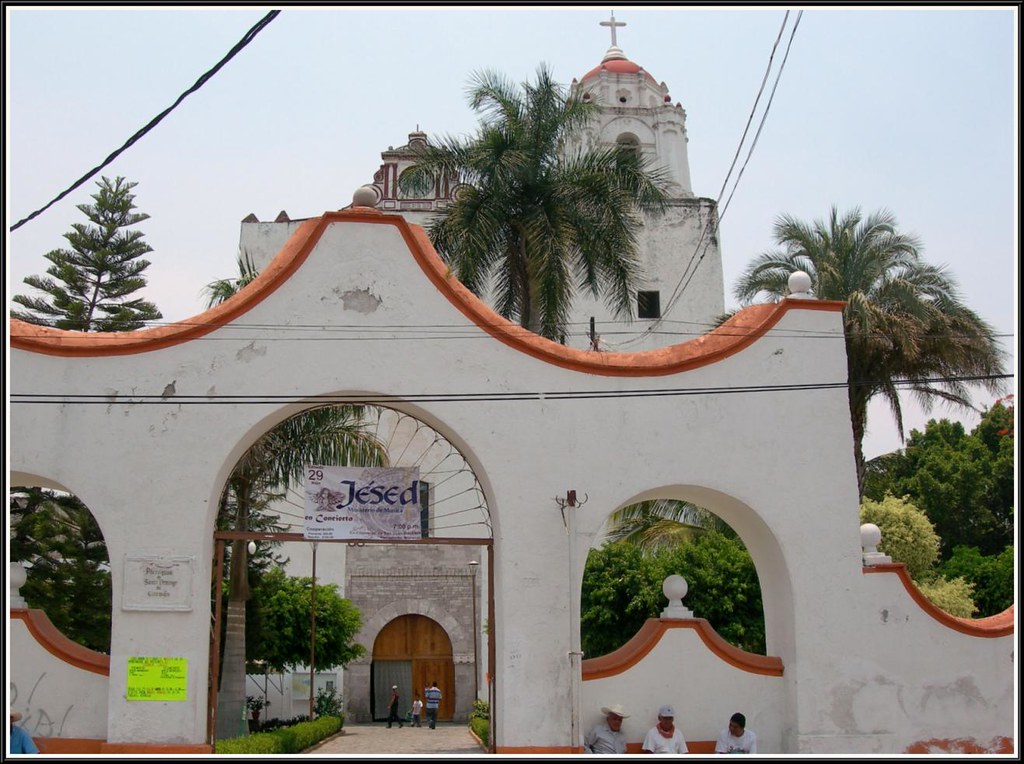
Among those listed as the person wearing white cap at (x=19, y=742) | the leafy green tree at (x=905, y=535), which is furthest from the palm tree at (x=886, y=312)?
the person wearing white cap at (x=19, y=742)

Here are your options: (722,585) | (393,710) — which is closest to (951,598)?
(722,585)

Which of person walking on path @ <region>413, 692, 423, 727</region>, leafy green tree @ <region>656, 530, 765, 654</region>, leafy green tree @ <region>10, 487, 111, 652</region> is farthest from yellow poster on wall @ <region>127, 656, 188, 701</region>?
person walking on path @ <region>413, 692, 423, 727</region>

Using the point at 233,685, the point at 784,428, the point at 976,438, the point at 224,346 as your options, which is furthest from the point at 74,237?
the point at 976,438

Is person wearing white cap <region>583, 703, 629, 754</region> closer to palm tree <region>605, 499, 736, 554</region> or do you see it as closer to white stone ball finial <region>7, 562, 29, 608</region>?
white stone ball finial <region>7, 562, 29, 608</region>

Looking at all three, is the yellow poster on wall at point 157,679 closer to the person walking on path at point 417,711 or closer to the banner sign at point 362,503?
the banner sign at point 362,503

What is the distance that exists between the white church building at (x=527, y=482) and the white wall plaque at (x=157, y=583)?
3cm

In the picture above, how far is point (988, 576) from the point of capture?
26375 mm

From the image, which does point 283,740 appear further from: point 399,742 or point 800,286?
point 800,286

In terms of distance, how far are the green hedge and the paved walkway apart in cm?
20

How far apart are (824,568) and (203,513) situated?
689cm

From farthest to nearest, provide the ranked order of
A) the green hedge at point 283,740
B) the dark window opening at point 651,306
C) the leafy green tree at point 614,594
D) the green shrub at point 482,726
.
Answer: the dark window opening at point 651,306, the leafy green tree at point 614,594, the green shrub at point 482,726, the green hedge at point 283,740

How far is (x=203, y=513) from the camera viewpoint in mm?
11781

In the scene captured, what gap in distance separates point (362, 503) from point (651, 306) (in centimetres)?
2058

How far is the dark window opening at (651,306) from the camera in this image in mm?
31716
